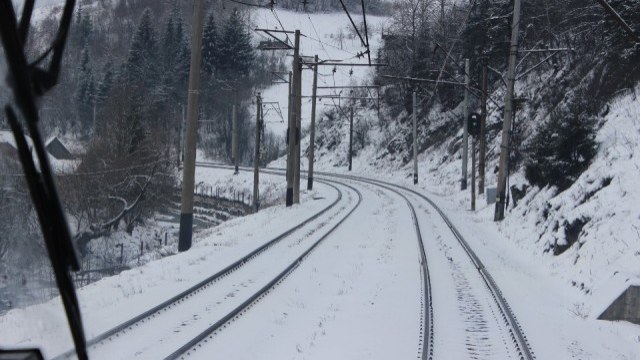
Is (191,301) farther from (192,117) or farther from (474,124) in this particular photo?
(474,124)

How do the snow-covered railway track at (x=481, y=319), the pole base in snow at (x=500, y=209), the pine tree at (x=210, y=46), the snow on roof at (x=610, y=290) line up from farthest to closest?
the pine tree at (x=210, y=46) < the pole base in snow at (x=500, y=209) < the snow on roof at (x=610, y=290) < the snow-covered railway track at (x=481, y=319)

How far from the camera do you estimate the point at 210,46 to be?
72.8 metres

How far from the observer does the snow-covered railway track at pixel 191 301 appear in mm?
7043

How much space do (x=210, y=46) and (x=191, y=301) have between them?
219 ft

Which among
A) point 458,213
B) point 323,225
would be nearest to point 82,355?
point 323,225

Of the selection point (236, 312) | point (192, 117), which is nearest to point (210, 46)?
point (192, 117)

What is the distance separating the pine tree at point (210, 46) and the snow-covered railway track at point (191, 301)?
5836 centimetres

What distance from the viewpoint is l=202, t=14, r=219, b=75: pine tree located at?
72688mm

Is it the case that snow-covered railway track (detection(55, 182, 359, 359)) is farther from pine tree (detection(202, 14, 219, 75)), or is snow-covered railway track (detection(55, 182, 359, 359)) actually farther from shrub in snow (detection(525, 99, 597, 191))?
pine tree (detection(202, 14, 219, 75))

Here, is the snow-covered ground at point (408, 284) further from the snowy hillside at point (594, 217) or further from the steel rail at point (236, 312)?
the steel rail at point (236, 312)

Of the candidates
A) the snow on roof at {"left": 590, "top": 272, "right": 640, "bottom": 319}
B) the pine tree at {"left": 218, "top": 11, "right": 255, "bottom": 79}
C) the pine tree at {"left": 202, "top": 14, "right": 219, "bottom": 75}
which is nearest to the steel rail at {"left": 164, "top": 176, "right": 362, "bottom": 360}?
the snow on roof at {"left": 590, "top": 272, "right": 640, "bottom": 319}

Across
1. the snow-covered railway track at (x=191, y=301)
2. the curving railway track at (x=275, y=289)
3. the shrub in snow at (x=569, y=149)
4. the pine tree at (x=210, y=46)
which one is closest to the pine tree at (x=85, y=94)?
the pine tree at (x=210, y=46)

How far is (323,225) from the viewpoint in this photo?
2041 cm

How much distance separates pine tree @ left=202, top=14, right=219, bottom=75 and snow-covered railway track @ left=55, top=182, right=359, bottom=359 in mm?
58360
